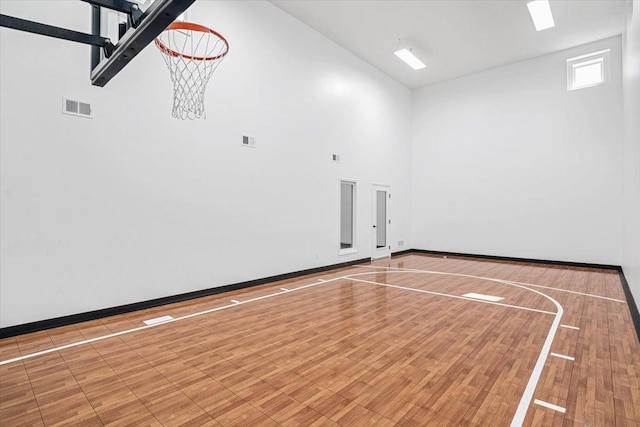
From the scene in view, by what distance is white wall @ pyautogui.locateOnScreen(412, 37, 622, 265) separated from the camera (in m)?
7.74

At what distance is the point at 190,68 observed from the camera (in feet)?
16.5

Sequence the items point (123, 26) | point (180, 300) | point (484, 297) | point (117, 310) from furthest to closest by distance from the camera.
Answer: point (484, 297) → point (180, 300) → point (117, 310) → point (123, 26)

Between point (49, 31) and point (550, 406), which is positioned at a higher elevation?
point (49, 31)

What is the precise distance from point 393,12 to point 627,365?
6.65 m

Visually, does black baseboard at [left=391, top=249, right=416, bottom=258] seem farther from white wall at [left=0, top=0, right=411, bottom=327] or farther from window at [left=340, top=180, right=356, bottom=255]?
white wall at [left=0, top=0, right=411, bottom=327]

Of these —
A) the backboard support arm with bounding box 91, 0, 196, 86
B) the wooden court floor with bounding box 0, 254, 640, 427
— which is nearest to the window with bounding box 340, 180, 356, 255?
the wooden court floor with bounding box 0, 254, 640, 427

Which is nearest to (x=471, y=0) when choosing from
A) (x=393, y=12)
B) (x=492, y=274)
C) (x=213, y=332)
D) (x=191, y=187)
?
(x=393, y=12)

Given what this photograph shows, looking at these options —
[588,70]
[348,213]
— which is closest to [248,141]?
[348,213]

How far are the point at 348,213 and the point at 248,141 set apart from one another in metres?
3.68

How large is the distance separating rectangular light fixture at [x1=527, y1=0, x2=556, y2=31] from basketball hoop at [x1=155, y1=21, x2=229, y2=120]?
585cm

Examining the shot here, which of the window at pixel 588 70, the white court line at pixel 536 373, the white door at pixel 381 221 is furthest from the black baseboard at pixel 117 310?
the window at pixel 588 70

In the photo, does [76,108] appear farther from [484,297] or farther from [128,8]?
[484,297]

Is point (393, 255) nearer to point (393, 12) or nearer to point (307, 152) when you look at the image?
point (307, 152)

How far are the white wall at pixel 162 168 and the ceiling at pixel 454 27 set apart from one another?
58 centimetres
